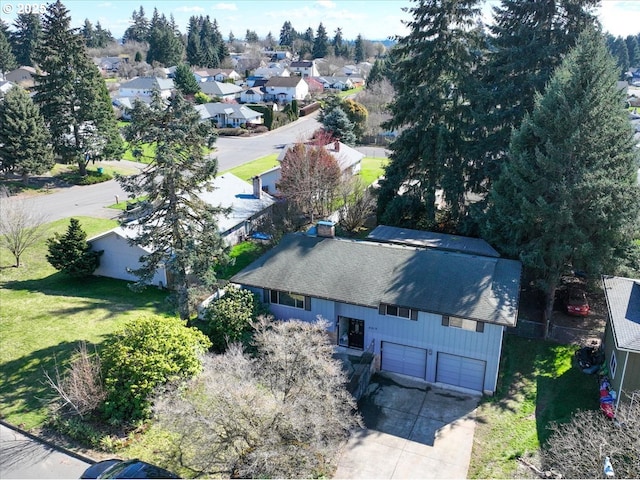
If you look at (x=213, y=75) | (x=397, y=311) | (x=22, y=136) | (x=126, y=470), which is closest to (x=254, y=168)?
(x=22, y=136)

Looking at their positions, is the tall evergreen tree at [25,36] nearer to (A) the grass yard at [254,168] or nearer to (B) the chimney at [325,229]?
(A) the grass yard at [254,168]

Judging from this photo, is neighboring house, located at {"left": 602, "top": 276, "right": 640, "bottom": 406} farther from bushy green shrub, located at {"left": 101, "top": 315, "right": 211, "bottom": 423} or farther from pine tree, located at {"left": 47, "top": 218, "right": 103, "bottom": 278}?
pine tree, located at {"left": 47, "top": 218, "right": 103, "bottom": 278}

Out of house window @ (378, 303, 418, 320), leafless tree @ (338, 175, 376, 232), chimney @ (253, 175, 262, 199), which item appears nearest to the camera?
house window @ (378, 303, 418, 320)

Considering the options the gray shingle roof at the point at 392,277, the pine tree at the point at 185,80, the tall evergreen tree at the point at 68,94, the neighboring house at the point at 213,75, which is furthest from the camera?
the neighboring house at the point at 213,75

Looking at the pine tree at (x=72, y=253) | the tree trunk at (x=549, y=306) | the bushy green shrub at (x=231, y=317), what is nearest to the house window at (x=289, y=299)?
the bushy green shrub at (x=231, y=317)

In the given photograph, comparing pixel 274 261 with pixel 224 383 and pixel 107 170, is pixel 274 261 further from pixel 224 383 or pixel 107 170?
pixel 107 170

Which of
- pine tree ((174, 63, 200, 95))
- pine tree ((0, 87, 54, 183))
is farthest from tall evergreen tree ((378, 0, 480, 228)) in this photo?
pine tree ((174, 63, 200, 95))
